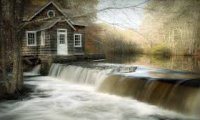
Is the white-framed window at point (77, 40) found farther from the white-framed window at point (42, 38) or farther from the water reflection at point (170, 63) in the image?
the white-framed window at point (42, 38)

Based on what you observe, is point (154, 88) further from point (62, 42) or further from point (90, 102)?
point (62, 42)

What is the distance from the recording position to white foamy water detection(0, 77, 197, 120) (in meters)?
9.48

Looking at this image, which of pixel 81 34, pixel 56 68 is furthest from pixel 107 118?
pixel 81 34

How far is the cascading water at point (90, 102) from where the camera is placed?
31.4 ft

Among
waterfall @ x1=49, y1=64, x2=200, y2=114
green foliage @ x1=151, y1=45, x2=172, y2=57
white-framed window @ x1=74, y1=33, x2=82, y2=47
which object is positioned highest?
white-framed window @ x1=74, y1=33, x2=82, y2=47

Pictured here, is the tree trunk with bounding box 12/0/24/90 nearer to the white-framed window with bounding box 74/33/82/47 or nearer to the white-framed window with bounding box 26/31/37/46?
the white-framed window with bounding box 26/31/37/46

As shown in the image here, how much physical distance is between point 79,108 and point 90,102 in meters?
0.94

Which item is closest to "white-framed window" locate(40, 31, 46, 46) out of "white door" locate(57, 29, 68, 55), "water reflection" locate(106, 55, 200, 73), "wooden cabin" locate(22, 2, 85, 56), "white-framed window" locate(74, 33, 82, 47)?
"wooden cabin" locate(22, 2, 85, 56)

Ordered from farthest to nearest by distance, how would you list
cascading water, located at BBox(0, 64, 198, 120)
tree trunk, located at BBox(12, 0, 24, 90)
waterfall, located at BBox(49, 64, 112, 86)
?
waterfall, located at BBox(49, 64, 112, 86) < tree trunk, located at BBox(12, 0, 24, 90) < cascading water, located at BBox(0, 64, 198, 120)

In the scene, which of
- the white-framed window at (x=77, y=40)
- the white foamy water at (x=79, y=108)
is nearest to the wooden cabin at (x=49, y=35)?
the white-framed window at (x=77, y=40)

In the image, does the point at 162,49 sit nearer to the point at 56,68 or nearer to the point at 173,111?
the point at 56,68

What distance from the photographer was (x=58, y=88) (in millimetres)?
14617

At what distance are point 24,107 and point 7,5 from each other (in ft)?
11.8

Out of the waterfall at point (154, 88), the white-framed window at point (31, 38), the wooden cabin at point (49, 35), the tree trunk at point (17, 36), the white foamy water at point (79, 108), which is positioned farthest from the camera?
the white-framed window at point (31, 38)
